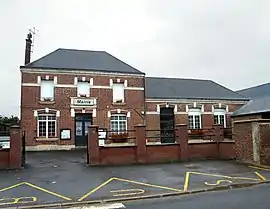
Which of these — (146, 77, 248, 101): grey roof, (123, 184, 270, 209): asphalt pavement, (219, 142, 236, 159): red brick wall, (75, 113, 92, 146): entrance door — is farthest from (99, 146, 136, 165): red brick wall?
(146, 77, 248, 101): grey roof

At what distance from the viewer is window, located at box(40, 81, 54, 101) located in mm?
23969

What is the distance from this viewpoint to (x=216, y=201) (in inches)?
295

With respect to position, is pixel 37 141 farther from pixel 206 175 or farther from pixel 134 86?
pixel 206 175

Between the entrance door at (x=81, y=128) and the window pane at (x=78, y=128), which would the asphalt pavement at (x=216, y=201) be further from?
the window pane at (x=78, y=128)

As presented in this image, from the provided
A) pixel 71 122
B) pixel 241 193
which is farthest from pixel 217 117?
pixel 241 193

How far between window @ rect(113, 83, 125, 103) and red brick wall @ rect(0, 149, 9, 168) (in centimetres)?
1287

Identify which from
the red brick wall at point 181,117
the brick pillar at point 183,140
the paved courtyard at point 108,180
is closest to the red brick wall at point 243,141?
the paved courtyard at point 108,180

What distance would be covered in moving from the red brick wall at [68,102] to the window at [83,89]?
294 mm

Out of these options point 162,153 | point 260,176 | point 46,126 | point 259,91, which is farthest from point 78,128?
point 259,91

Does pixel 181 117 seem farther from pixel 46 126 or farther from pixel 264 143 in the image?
pixel 264 143

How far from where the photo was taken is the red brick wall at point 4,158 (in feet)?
45.0

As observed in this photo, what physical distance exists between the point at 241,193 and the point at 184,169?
15.6ft

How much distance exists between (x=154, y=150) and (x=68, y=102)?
11170 millimetres

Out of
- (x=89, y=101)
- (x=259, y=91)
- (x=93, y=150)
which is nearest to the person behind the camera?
(x=93, y=150)
